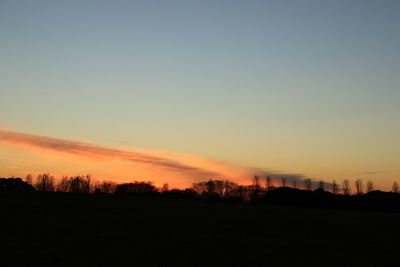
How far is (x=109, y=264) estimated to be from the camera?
895 inches

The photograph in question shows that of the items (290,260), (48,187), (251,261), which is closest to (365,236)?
(290,260)

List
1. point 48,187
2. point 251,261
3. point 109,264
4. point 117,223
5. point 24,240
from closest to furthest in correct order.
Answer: point 109,264, point 251,261, point 24,240, point 117,223, point 48,187

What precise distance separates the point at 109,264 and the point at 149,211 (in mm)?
26740

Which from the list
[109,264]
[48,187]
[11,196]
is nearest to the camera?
[109,264]

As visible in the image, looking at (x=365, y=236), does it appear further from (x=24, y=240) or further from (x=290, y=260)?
(x=24, y=240)

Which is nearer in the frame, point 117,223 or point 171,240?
point 171,240

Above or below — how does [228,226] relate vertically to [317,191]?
below

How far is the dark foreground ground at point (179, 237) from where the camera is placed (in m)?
25.0

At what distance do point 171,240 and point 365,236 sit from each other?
2174cm

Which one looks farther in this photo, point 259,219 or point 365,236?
point 259,219

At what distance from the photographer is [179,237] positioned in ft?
107

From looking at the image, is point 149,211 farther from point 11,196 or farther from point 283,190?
point 283,190

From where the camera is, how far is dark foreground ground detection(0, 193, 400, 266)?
25.0 meters

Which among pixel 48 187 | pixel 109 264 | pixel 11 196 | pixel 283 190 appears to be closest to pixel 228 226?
pixel 109 264
